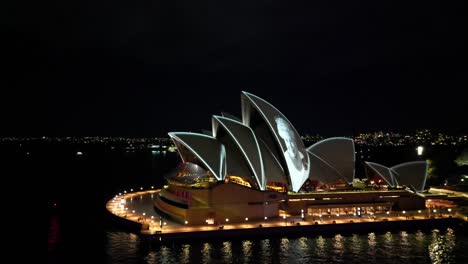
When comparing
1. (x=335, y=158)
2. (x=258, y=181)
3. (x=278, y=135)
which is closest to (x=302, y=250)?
(x=258, y=181)

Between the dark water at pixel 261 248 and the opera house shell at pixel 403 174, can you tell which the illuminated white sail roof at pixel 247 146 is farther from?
the opera house shell at pixel 403 174

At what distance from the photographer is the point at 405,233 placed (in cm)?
3102

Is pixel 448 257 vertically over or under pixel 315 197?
under

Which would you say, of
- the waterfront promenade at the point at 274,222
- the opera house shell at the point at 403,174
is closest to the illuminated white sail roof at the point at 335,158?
the opera house shell at the point at 403,174

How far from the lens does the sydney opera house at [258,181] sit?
31172 mm

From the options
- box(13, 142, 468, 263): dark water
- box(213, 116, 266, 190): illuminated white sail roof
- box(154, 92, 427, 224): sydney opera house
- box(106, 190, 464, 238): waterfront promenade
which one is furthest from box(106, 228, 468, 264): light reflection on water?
box(213, 116, 266, 190): illuminated white sail roof

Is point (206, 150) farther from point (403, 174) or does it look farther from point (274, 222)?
point (403, 174)

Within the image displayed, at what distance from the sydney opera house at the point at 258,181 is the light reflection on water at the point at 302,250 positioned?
12.0 ft

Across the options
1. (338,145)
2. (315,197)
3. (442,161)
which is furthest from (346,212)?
(442,161)

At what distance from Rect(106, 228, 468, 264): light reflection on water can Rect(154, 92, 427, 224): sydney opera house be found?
367cm

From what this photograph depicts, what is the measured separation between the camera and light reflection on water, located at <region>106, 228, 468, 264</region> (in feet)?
82.2

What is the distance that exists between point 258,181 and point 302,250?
6.93m

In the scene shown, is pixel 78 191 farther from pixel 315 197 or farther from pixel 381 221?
pixel 381 221

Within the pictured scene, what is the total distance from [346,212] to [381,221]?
11.1 feet
